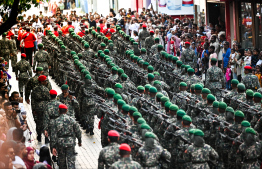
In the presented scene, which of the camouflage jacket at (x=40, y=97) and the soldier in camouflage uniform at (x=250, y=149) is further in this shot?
the camouflage jacket at (x=40, y=97)

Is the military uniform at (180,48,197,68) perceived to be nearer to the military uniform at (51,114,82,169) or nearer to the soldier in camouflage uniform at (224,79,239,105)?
the soldier in camouflage uniform at (224,79,239,105)

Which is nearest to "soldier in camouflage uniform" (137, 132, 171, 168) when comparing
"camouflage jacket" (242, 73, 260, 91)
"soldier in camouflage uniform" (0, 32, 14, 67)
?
"camouflage jacket" (242, 73, 260, 91)

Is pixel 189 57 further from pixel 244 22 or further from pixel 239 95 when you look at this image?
pixel 239 95

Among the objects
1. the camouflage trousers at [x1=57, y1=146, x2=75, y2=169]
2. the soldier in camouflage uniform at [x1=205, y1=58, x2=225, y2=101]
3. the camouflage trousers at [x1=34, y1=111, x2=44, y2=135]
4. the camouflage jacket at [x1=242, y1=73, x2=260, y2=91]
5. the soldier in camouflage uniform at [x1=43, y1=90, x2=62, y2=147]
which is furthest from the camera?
the soldier in camouflage uniform at [x1=205, y1=58, x2=225, y2=101]

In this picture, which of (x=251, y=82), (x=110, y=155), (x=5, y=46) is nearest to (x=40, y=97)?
(x=110, y=155)

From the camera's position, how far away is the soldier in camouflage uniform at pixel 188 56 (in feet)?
61.2

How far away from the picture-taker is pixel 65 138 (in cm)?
1205

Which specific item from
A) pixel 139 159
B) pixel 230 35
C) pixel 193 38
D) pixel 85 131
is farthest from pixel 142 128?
pixel 230 35

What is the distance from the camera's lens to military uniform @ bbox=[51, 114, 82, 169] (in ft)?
39.3

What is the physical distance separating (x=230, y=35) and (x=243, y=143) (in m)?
13.2

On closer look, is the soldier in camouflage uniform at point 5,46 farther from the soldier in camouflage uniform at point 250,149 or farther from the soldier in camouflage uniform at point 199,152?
the soldier in camouflage uniform at point 250,149

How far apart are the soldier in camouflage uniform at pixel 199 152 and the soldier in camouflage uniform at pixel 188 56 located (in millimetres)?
8433

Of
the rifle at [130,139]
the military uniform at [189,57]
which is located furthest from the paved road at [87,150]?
the military uniform at [189,57]

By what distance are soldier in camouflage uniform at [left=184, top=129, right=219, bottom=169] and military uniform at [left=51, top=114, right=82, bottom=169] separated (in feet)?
9.17
